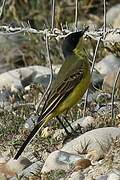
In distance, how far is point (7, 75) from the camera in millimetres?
8859

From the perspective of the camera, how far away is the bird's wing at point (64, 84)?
6137 mm

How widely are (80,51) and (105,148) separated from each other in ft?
3.91

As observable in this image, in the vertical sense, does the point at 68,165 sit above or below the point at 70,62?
below

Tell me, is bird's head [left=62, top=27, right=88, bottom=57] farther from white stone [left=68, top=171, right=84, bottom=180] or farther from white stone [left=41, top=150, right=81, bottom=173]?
white stone [left=68, top=171, right=84, bottom=180]

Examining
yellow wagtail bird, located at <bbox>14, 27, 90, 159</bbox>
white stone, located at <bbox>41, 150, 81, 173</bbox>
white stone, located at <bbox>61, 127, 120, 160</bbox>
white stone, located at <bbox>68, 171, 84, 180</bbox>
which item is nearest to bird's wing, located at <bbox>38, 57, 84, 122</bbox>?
yellow wagtail bird, located at <bbox>14, 27, 90, 159</bbox>

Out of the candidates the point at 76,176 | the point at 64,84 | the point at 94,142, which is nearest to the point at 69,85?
the point at 64,84

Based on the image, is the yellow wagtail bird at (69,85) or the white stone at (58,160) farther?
the yellow wagtail bird at (69,85)

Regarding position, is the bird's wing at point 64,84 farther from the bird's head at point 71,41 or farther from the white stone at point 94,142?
the white stone at point 94,142

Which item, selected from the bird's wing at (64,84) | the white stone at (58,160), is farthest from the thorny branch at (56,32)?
the white stone at (58,160)

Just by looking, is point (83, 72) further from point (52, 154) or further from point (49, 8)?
point (49, 8)

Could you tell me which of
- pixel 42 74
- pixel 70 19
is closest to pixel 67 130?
pixel 42 74

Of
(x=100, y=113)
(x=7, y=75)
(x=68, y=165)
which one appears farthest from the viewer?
(x=7, y=75)

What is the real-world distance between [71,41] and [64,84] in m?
0.48

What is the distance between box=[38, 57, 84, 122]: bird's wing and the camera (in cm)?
614
